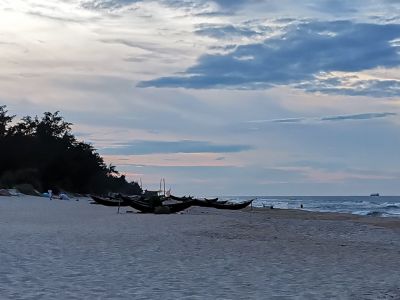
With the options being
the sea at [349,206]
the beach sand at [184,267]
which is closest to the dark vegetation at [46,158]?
the sea at [349,206]

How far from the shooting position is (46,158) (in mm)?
80438

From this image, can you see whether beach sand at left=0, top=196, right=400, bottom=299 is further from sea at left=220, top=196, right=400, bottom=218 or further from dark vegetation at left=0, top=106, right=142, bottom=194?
dark vegetation at left=0, top=106, right=142, bottom=194

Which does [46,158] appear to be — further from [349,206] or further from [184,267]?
[184,267]

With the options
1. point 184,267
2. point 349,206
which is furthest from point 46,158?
point 184,267

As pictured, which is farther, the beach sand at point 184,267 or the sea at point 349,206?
the sea at point 349,206

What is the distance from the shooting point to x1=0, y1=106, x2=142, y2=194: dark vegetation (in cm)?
7331

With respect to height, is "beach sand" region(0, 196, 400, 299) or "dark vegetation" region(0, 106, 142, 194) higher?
"dark vegetation" region(0, 106, 142, 194)

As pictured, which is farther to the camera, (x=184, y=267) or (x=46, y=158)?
(x=46, y=158)

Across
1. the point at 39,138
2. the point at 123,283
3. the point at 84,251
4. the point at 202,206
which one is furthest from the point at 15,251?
the point at 39,138

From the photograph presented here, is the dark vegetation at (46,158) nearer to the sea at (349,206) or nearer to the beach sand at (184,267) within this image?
the sea at (349,206)

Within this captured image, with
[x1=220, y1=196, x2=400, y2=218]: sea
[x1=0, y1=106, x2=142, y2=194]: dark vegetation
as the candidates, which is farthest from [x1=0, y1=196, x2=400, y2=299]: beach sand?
[x1=0, y1=106, x2=142, y2=194]: dark vegetation

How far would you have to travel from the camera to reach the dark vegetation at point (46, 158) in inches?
2886

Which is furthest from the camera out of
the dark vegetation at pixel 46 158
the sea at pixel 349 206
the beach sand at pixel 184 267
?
the dark vegetation at pixel 46 158

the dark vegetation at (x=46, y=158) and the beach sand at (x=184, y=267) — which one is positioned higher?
the dark vegetation at (x=46, y=158)
